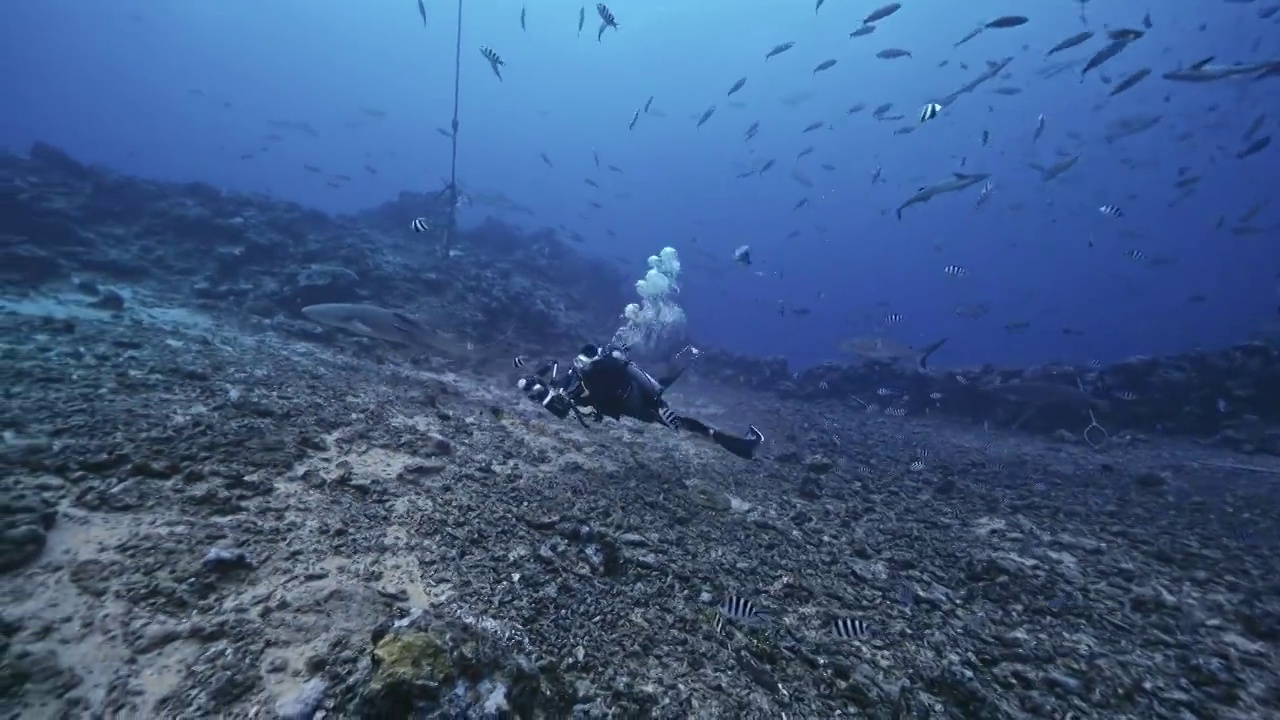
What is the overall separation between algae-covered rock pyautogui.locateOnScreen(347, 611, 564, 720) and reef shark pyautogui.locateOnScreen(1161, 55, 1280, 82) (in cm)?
1223

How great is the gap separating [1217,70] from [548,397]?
1283 cm

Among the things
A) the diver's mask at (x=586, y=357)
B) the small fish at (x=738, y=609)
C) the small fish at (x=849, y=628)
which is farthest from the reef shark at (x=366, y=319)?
→ the small fish at (x=849, y=628)

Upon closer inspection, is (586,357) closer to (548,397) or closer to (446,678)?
(548,397)

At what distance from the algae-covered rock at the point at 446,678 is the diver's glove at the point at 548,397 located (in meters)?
3.39

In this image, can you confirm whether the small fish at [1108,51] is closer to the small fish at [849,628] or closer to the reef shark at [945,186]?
the reef shark at [945,186]

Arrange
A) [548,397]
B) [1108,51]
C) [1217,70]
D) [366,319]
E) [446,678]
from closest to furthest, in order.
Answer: [446,678] → [548,397] → [366,319] → [1217,70] → [1108,51]

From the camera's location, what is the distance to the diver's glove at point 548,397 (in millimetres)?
6102

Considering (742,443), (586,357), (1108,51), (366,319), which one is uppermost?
(1108,51)

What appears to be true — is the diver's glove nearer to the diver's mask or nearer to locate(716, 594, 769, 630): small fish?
the diver's mask

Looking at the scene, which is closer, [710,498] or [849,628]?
[849,628]

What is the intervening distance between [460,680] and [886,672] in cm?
285

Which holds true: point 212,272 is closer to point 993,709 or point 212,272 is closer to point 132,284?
point 132,284

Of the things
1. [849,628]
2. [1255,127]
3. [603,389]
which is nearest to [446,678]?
[849,628]

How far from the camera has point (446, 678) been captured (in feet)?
7.91
